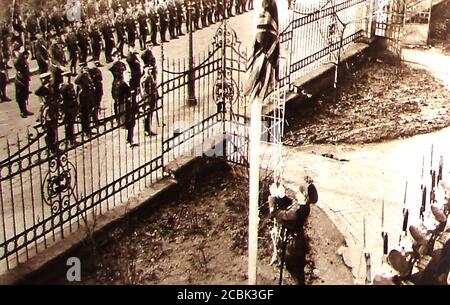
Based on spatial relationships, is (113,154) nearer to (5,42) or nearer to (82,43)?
(82,43)

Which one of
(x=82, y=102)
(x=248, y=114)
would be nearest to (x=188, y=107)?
(x=248, y=114)

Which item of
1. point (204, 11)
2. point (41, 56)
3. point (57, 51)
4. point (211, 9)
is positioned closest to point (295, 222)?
point (41, 56)

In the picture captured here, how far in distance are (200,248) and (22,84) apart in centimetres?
521

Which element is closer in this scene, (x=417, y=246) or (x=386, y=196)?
(x=417, y=246)

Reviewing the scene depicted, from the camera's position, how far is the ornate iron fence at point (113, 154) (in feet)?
24.4

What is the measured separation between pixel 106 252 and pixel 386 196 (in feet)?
12.5

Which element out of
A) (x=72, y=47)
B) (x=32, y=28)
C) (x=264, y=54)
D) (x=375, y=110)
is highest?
(x=264, y=54)

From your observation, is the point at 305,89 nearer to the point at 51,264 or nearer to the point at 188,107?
the point at 188,107

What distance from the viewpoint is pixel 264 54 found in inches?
233

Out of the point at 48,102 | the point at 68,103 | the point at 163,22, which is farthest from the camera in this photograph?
the point at 163,22

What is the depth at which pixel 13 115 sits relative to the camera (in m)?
11.7

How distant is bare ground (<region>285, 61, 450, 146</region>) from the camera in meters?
11.1

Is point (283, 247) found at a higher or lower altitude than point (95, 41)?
lower

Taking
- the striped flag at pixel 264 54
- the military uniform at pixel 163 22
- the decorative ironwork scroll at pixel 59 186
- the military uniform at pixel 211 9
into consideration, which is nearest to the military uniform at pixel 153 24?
the military uniform at pixel 163 22
